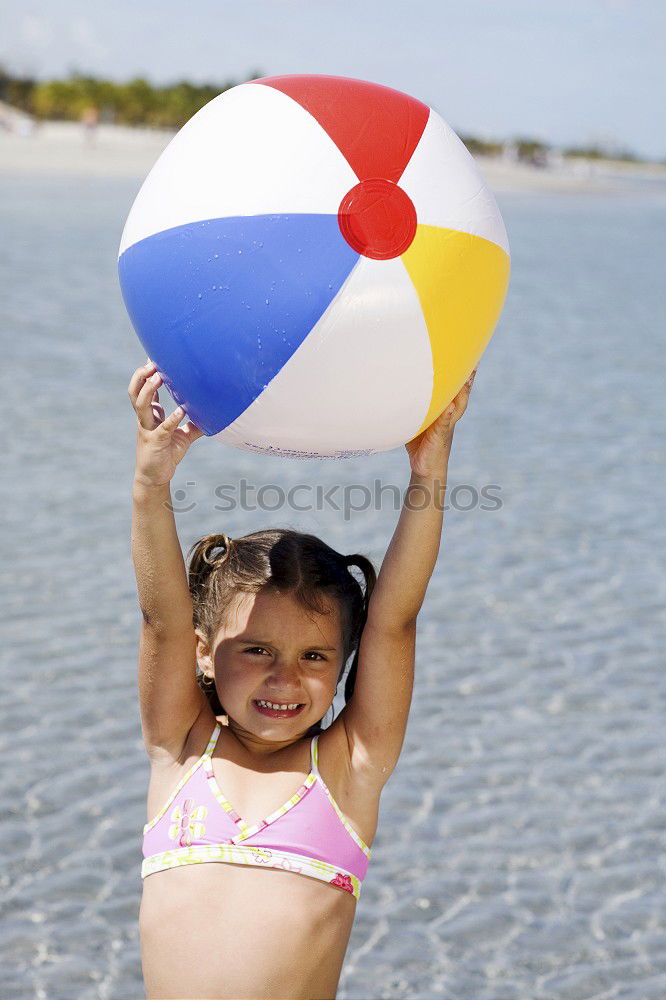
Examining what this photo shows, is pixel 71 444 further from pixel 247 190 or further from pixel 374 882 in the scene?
pixel 247 190

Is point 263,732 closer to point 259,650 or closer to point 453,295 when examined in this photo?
point 259,650

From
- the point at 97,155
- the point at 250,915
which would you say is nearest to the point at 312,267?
the point at 250,915

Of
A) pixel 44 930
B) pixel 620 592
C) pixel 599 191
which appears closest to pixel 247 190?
pixel 44 930

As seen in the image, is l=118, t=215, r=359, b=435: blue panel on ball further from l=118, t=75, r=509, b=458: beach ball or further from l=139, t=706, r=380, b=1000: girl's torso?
l=139, t=706, r=380, b=1000: girl's torso

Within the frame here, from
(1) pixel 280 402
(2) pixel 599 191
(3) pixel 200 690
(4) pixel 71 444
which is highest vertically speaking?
(1) pixel 280 402

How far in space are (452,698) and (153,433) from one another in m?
2.85

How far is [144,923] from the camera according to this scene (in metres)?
2.48

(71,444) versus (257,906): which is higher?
(257,906)

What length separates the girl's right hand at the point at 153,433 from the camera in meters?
2.30

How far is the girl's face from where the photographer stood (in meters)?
2.49

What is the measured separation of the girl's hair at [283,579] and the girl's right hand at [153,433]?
331mm

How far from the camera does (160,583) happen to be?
95.2 inches

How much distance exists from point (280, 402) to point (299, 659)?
1.84 feet

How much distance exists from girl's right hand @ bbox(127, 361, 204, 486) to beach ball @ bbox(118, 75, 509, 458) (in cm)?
3
